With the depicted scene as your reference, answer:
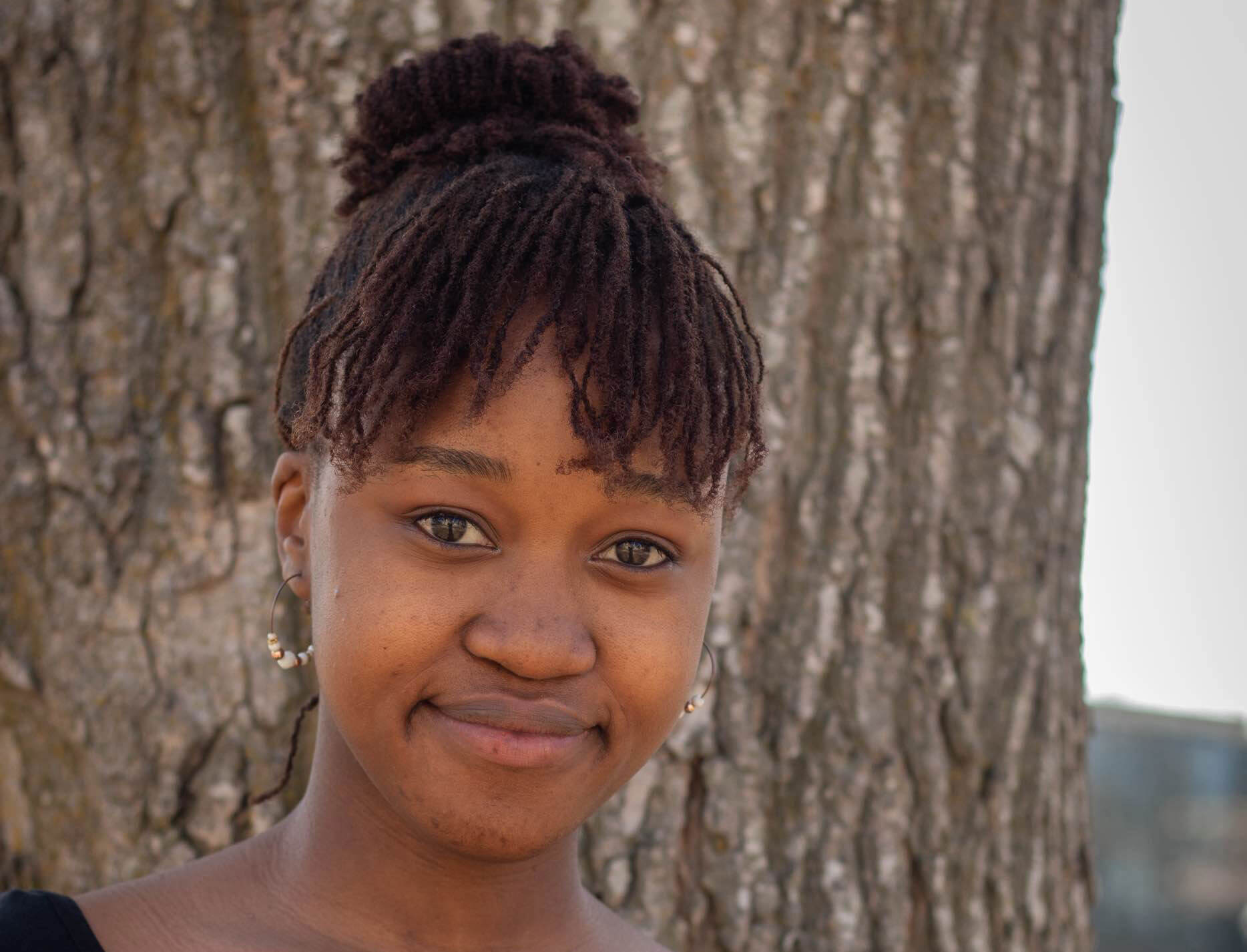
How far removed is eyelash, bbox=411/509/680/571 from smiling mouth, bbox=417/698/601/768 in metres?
0.20

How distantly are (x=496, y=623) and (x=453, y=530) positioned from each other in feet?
0.45

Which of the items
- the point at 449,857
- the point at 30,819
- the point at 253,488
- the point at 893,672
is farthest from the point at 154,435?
the point at 893,672

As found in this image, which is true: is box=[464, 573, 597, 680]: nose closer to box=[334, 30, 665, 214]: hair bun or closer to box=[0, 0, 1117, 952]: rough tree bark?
box=[334, 30, 665, 214]: hair bun

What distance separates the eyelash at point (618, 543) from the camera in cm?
171

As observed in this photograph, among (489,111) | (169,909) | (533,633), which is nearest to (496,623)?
(533,633)

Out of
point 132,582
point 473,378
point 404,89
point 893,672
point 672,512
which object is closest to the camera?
point 473,378

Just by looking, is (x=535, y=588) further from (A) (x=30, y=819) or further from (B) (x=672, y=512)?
(A) (x=30, y=819)

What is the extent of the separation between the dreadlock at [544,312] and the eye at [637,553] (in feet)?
0.26

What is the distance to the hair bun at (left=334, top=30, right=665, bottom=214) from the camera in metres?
1.97

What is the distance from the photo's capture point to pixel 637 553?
1799 millimetres

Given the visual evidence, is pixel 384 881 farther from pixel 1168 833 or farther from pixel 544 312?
pixel 1168 833

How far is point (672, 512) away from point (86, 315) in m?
1.40

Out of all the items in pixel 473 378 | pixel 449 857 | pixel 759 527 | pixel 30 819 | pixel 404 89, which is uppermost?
pixel 404 89

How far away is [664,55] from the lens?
265cm
